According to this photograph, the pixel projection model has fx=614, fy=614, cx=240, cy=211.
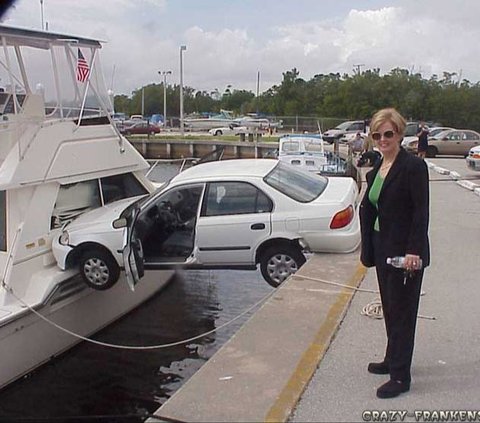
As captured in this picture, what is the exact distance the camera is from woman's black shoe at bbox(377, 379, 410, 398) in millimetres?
4152

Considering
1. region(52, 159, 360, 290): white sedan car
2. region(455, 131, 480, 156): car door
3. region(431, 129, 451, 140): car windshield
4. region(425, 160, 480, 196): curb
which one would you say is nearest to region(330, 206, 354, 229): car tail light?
region(52, 159, 360, 290): white sedan car

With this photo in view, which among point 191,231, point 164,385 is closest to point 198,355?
point 164,385

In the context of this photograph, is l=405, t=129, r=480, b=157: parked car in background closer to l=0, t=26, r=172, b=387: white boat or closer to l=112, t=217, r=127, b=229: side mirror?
l=0, t=26, r=172, b=387: white boat

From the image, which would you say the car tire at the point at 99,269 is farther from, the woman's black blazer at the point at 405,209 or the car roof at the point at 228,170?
the woman's black blazer at the point at 405,209

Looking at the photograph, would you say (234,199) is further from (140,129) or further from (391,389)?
(140,129)

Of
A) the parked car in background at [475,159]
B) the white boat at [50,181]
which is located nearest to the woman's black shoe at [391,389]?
the white boat at [50,181]

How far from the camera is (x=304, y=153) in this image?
77.4ft

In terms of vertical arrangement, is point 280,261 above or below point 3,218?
below

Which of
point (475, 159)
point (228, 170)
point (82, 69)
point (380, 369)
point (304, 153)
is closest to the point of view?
point (380, 369)

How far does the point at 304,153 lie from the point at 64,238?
634 inches

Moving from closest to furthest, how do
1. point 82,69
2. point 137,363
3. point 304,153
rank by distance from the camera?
point 137,363, point 82,69, point 304,153

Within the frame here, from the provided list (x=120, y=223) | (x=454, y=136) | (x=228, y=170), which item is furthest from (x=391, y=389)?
(x=454, y=136)

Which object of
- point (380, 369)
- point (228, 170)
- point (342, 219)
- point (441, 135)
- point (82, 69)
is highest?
point (82, 69)

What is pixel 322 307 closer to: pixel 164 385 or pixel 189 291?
pixel 164 385
